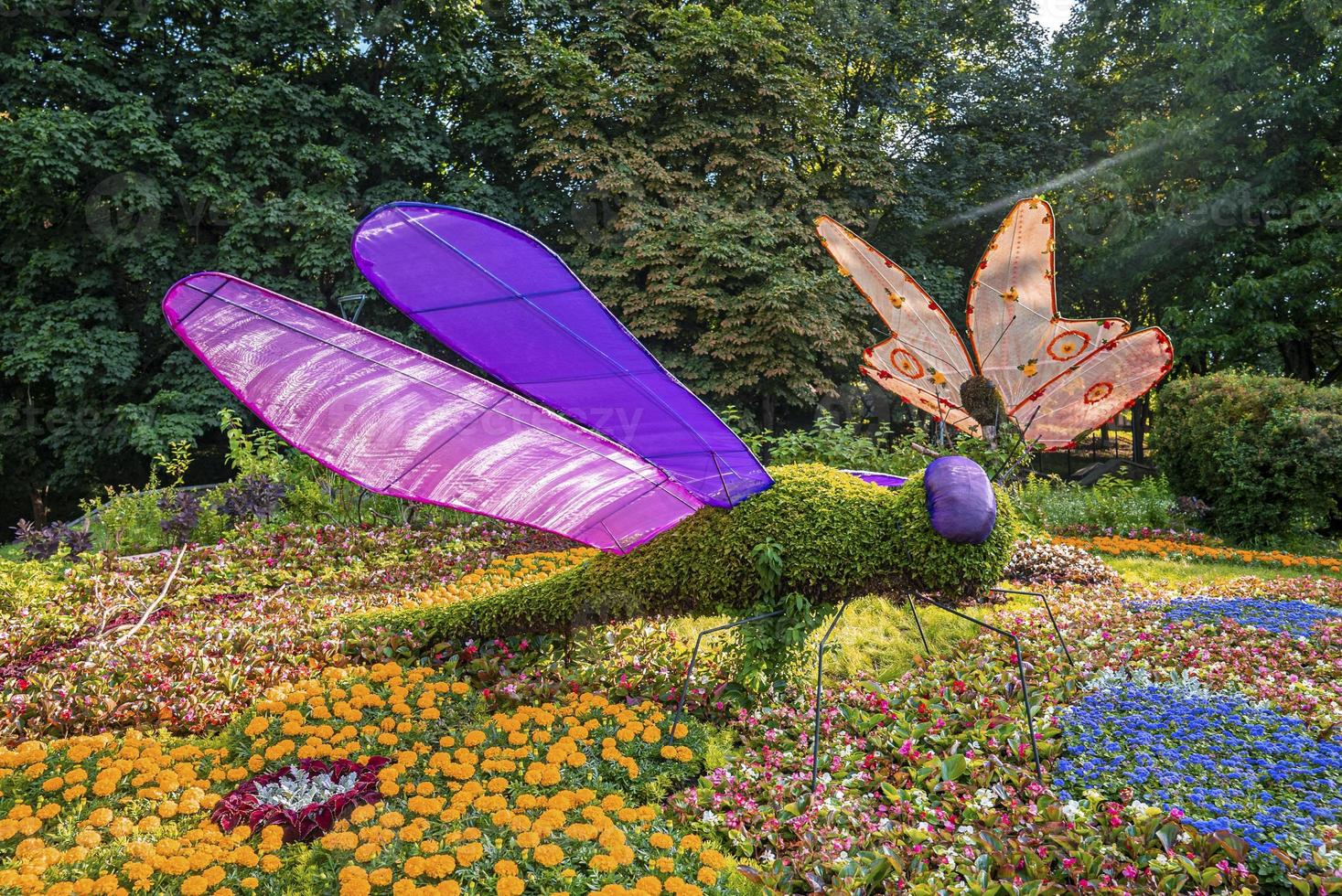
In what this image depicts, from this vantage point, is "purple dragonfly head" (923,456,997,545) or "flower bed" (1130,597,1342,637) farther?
"flower bed" (1130,597,1342,637)

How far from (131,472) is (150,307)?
3348mm

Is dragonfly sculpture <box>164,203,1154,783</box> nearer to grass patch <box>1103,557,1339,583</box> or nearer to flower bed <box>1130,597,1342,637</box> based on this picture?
flower bed <box>1130,597,1342,637</box>

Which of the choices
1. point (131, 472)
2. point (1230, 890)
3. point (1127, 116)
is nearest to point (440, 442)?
point (1230, 890)

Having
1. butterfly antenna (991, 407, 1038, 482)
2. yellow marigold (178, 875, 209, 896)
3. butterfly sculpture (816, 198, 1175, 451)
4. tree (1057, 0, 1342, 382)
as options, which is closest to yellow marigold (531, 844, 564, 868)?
yellow marigold (178, 875, 209, 896)

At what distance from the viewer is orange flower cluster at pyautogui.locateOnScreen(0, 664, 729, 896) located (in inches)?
93.7

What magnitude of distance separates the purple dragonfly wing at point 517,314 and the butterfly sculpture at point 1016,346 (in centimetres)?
234

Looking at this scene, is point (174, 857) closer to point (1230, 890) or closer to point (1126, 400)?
A: point (1230, 890)

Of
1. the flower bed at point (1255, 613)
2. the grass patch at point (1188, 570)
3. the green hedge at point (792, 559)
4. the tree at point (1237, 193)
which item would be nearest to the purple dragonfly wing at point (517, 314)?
the green hedge at point (792, 559)

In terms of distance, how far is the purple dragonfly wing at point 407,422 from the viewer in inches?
86.6

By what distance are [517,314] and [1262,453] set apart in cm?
1039

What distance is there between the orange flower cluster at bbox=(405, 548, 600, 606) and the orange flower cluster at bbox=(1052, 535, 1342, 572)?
16.9 feet

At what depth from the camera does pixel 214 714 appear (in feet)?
11.9

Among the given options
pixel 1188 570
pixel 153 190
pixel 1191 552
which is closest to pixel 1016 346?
pixel 1188 570

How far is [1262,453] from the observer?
9273mm
